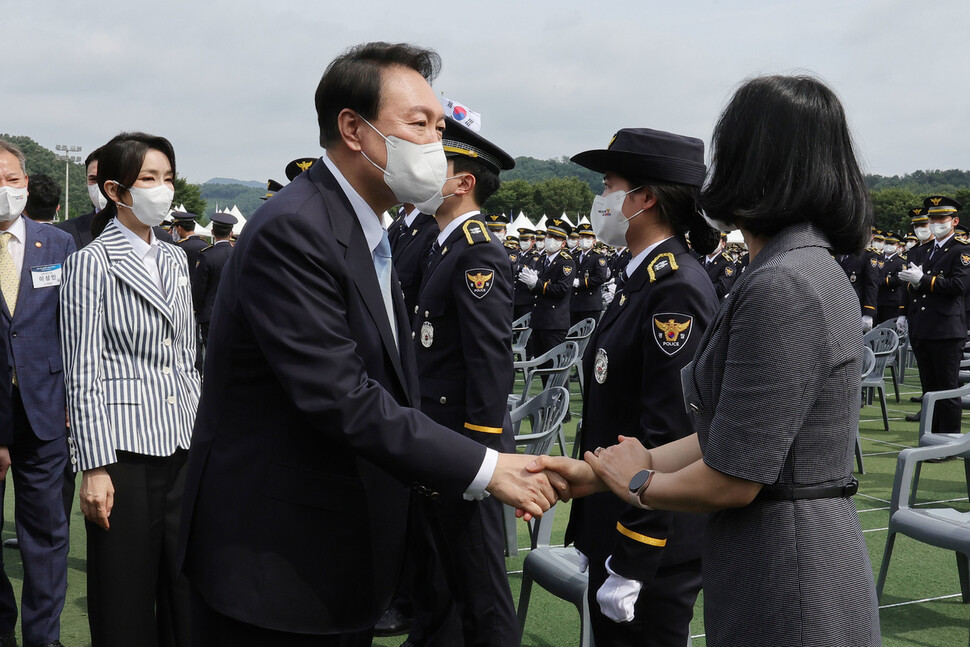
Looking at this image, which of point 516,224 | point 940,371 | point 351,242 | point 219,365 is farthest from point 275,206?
point 516,224

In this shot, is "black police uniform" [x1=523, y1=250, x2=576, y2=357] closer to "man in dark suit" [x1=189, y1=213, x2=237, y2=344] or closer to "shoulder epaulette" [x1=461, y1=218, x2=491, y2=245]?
"man in dark suit" [x1=189, y1=213, x2=237, y2=344]

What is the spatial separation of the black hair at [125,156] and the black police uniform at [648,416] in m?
1.78

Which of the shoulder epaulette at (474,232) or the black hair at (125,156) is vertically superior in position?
the black hair at (125,156)

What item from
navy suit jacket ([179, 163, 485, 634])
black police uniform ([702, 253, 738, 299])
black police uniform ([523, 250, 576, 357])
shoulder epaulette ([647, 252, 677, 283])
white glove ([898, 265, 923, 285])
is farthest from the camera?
black police uniform ([702, 253, 738, 299])

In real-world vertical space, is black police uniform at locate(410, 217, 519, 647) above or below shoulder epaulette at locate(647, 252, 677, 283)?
below

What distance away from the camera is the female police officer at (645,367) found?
246cm

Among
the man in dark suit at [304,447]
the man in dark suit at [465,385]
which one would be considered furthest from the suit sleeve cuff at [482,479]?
the man in dark suit at [465,385]

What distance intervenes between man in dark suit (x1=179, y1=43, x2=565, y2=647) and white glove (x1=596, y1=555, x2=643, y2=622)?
0.60m

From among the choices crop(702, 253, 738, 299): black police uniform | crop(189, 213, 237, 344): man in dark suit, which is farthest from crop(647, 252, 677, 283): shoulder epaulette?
crop(702, 253, 738, 299): black police uniform

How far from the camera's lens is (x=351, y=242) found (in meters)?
2.01

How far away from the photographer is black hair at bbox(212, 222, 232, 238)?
12.6m

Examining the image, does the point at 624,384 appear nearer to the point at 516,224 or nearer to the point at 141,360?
the point at 141,360

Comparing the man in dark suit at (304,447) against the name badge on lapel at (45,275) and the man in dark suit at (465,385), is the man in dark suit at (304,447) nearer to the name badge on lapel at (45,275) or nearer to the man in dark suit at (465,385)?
the man in dark suit at (465,385)

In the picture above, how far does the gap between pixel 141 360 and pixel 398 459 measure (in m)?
1.41
